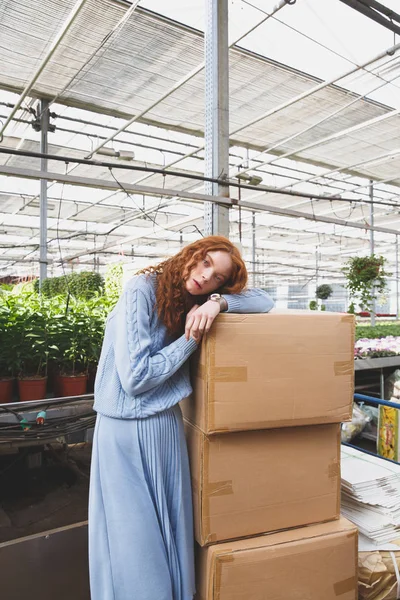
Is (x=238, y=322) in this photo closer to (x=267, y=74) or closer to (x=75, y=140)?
(x=267, y=74)

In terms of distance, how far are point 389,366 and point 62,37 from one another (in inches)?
169

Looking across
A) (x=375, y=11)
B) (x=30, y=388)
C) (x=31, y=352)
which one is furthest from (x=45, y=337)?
(x=375, y=11)

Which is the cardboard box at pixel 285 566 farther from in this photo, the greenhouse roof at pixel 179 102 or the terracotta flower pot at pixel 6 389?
the greenhouse roof at pixel 179 102

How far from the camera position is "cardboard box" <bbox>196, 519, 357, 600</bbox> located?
118cm

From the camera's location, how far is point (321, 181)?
8484mm

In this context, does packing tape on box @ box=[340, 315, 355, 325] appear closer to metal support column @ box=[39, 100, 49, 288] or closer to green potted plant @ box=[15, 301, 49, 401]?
green potted plant @ box=[15, 301, 49, 401]

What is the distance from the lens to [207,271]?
1192 mm

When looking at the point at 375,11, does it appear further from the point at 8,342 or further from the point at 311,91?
the point at 8,342

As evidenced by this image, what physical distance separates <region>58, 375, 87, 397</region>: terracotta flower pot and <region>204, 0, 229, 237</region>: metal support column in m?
1.26

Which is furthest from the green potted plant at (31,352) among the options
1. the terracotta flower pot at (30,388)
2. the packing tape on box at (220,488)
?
the packing tape on box at (220,488)

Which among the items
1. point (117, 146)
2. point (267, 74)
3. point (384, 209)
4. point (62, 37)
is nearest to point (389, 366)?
point (267, 74)

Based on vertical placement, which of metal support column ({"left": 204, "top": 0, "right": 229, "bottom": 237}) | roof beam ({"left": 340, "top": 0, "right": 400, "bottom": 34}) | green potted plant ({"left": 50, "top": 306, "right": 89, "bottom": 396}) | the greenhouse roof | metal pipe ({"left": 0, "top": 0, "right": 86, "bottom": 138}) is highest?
the greenhouse roof

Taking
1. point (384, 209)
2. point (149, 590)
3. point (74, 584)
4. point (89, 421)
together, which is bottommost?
point (74, 584)

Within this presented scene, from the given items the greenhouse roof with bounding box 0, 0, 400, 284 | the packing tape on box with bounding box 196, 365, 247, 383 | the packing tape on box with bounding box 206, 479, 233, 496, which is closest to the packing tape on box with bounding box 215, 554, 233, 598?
the packing tape on box with bounding box 206, 479, 233, 496
